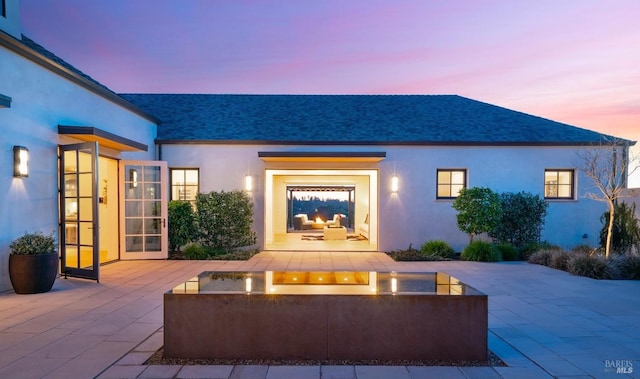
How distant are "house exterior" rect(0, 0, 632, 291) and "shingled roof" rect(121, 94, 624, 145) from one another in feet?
0.13

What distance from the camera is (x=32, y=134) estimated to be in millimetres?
6781

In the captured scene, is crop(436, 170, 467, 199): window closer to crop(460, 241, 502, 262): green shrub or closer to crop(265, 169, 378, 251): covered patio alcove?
crop(265, 169, 378, 251): covered patio alcove

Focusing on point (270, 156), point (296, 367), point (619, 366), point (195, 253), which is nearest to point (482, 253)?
point (270, 156)

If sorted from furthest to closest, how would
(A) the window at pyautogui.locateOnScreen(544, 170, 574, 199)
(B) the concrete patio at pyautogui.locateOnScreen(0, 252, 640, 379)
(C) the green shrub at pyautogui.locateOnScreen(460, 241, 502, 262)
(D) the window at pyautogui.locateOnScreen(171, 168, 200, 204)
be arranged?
(A) the window at pyautogui.locateOnScreen(544, 170, 574, 199) → (D) the window at pyautogui.locateOnScreen(171, 168, 200, 204) → (C) the green shrub at pyautogui.locateOnScreen(460, 241, 502, 262) → (B) the concrete patio at pyautogui.locateOnScreen(0, 252, 640, 379)

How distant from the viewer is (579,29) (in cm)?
1057

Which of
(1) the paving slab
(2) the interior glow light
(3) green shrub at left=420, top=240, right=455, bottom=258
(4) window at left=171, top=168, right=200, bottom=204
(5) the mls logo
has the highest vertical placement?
(4) window at left=171, top=168, right=200, bottom=204

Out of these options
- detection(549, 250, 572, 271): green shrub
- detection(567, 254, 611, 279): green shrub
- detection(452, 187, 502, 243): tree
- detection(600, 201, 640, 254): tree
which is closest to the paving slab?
detection(567, 254, 611, 279): green shrub

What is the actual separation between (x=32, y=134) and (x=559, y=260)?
1156cm

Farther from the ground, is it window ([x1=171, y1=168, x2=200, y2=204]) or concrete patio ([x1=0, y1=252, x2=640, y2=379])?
window ([x1=171, y1=168, x2=200, y2=204])

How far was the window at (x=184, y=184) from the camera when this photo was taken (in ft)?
39.4

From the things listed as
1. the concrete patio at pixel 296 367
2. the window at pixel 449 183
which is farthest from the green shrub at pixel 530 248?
the window at pixel 449 183

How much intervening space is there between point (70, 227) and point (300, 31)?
8.77m

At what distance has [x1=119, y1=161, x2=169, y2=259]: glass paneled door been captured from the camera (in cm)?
1005

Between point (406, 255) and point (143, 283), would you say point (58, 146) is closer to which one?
point (143, 283)
